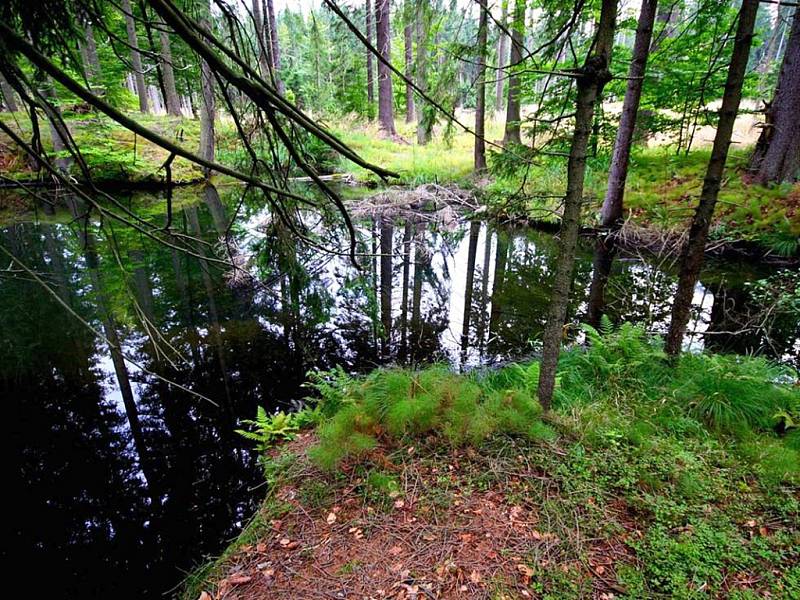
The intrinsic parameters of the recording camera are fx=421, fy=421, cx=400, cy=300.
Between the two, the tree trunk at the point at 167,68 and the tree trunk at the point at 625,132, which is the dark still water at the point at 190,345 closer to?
the tree trunk at the point at 167,68

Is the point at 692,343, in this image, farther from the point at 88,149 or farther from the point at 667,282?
the point at 88,149

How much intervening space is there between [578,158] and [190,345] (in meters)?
5.34

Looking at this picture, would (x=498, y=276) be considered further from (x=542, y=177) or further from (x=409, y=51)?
(x=409, y=51)

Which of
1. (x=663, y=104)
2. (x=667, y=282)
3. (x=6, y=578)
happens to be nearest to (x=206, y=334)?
(x=6, y=578)

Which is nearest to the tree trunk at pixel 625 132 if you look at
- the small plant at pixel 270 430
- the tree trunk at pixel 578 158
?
the tree trunk at pixel 578 158

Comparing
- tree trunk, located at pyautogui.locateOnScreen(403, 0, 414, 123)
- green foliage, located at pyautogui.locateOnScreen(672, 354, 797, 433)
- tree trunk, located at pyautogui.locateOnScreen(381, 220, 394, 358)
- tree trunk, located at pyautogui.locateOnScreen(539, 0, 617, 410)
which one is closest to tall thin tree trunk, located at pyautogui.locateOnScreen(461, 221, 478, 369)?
tree trunk, located at pyautogui.locateOnScreen(381, 220, 394, 358)

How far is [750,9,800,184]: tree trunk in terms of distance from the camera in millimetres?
7852

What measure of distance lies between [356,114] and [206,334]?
20.5 m

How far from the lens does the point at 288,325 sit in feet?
21.3

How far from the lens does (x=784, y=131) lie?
8227mm

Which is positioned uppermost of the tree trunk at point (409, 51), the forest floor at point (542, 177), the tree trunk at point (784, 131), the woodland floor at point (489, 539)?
the tree trunk at point (409, 51)

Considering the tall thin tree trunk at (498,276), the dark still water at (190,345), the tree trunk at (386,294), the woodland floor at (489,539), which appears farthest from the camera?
the tall thin tree trunk at (498,276)

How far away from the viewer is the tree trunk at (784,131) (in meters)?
7.85

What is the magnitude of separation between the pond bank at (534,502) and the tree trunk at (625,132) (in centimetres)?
589
